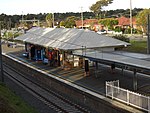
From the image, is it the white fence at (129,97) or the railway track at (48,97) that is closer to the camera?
the white fence at (129,97)

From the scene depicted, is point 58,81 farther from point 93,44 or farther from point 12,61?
point 12,61

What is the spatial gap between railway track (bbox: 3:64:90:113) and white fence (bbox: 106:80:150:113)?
1891mm

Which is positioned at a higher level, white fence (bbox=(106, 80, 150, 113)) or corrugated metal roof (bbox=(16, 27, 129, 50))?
corrugated metal roof (bbox=(16, 27, 129, 50))

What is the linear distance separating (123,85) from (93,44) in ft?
25.6

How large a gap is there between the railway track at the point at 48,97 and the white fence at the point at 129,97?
1.89 m

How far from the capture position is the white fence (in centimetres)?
1432

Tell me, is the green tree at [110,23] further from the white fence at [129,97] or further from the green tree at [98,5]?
the white fence at [129,97]

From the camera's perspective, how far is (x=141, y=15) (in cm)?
6156

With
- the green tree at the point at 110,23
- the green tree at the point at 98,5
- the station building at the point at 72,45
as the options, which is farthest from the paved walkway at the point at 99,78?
the green tree at the point at 98,5

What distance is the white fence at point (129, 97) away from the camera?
564 inches

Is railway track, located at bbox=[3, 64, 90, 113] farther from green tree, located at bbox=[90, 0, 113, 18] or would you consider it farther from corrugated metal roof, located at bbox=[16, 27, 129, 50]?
green tree, located at bbox=[90, 0, 113, 18]

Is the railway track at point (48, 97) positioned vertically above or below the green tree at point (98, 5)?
below

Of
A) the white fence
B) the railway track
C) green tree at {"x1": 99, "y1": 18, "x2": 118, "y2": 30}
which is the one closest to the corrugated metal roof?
the railway track

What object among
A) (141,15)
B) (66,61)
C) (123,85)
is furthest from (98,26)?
(123,85)
